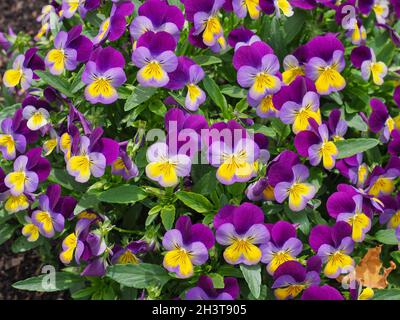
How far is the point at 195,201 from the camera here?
214cm

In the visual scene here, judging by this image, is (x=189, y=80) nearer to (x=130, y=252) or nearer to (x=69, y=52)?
(x=69, y=52)

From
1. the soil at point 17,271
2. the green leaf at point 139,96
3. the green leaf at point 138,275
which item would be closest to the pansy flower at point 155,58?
the green leaf at point 139,96

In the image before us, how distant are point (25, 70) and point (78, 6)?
1.06 ft

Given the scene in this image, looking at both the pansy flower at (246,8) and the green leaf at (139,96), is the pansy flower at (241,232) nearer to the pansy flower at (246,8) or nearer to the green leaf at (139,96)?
the green leaf at (139,96)

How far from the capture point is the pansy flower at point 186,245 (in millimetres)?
1997

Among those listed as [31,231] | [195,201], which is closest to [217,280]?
[195,201]

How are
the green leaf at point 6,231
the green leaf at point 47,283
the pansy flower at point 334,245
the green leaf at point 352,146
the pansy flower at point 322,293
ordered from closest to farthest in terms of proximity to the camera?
the pansy flower at point 322,293 < the pansy flower at point 334,245 < the green leaf at point 352,146 < the green leaf at point 47,283 < the green leaf at point 6,231

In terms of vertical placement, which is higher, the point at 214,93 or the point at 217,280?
the point at 214,93

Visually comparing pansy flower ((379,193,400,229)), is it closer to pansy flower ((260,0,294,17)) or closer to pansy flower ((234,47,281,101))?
pansy flower ((234,47,281,101))

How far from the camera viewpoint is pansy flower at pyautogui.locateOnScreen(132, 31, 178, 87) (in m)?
2.09

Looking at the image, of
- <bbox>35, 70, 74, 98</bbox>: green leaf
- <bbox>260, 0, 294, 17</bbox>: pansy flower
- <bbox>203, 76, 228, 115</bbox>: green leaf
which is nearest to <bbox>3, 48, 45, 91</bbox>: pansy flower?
<bbox>35, 70, 74, 98</bbox>: green leaf

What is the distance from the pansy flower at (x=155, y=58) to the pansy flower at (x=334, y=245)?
0.73 meters

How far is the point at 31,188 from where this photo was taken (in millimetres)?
2205

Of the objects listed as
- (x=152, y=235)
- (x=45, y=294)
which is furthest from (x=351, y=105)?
(x=45, y=294)
